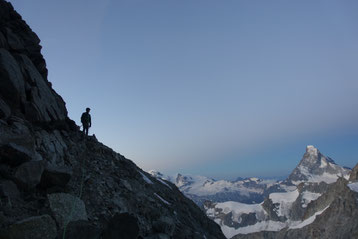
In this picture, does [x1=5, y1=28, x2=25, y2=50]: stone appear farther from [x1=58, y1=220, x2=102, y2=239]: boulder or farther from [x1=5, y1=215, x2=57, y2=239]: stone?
[x1=58, y1=220, x2=102, y2=239]: boulder

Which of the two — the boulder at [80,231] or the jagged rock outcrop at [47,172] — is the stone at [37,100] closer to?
the jagged rock outcrop at [47,172]

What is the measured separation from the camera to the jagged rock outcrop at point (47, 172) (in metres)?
11.9

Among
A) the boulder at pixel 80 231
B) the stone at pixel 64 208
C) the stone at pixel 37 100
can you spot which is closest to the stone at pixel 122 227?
the boulder at pixel 80 231

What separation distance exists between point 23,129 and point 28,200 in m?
4.97

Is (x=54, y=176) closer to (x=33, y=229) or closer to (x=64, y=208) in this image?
(x=64, y=208)

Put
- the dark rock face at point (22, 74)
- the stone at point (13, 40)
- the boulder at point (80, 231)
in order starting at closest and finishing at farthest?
the boulder at point (80, 231) → the dark rock face at point (22, 74) → the stone at point (13, 40)

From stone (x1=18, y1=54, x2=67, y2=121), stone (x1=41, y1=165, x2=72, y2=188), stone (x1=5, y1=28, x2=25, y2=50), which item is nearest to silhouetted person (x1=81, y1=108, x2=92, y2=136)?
stone (x1=18, y1=54, x2=67, y2=121)

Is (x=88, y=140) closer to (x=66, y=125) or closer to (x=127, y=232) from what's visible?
(x=66, y=125)

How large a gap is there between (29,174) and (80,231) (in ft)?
13.3

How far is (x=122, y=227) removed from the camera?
12.6 metres


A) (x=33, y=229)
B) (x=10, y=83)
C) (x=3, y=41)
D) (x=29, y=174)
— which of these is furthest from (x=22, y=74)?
(x=33, y=229)

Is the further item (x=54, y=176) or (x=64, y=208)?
(x=54, y=176)

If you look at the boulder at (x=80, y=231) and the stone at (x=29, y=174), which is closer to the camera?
the boulder at (x=80, y=231)

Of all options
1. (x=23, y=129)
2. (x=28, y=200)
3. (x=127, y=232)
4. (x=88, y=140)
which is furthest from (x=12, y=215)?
(x=88, y=140)
